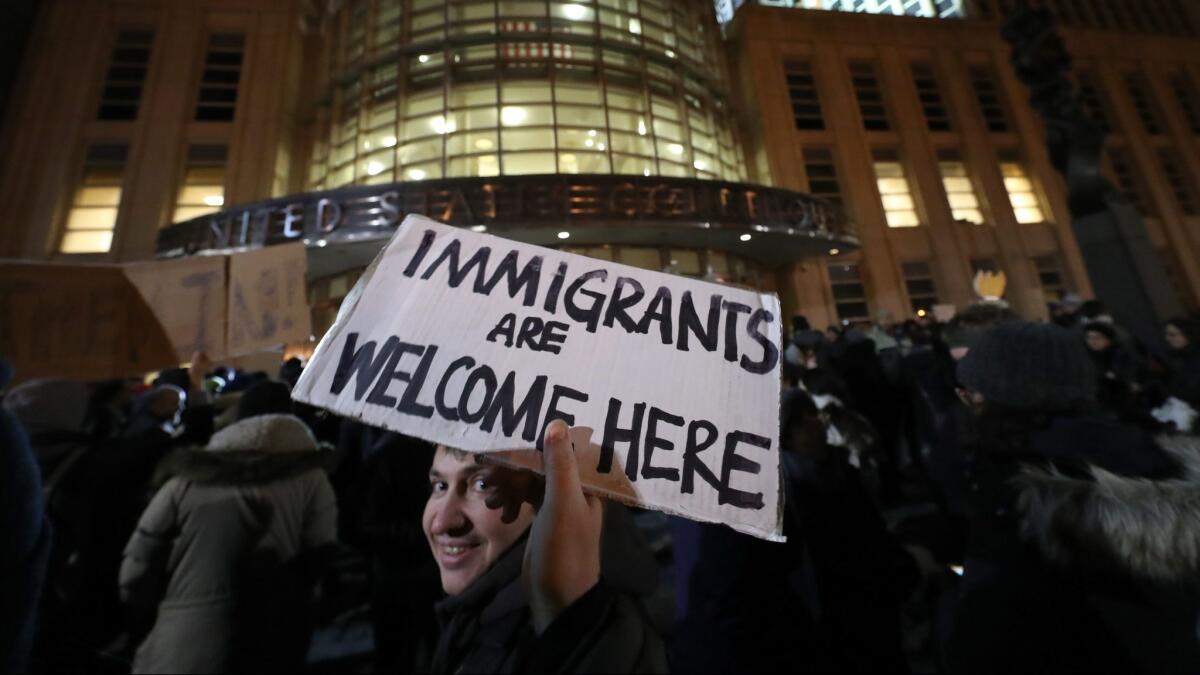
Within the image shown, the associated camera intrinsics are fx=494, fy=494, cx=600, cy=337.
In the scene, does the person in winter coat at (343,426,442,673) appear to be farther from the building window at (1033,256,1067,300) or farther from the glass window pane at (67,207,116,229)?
the building window at (1033,256,1067,300)

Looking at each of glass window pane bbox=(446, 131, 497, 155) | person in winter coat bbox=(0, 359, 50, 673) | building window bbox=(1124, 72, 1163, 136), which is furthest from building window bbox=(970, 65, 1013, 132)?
person in winter coat bbox=(0, 359, 50, 673)

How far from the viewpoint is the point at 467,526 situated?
118cm

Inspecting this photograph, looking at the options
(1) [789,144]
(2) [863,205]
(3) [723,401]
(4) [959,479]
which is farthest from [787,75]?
(3) [723,401]

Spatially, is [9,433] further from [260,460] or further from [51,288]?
[51,288]

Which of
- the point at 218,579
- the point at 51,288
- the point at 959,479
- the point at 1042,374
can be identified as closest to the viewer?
the point at 1042,374

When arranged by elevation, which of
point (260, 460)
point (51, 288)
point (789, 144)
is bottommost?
point (260, 460)

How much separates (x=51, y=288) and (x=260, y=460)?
196cm

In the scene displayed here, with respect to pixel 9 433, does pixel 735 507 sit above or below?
below

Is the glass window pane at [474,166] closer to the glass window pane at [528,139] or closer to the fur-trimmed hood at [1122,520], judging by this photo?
the glass window pane at [528,139]

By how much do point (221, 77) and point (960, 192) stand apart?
93.0 feet

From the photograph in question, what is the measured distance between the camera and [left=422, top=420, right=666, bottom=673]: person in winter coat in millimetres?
875

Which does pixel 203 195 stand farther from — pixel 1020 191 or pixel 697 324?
pixel 1020 191

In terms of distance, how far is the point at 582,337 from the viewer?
4.01 ft

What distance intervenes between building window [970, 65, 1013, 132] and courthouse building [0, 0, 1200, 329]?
89 mm
